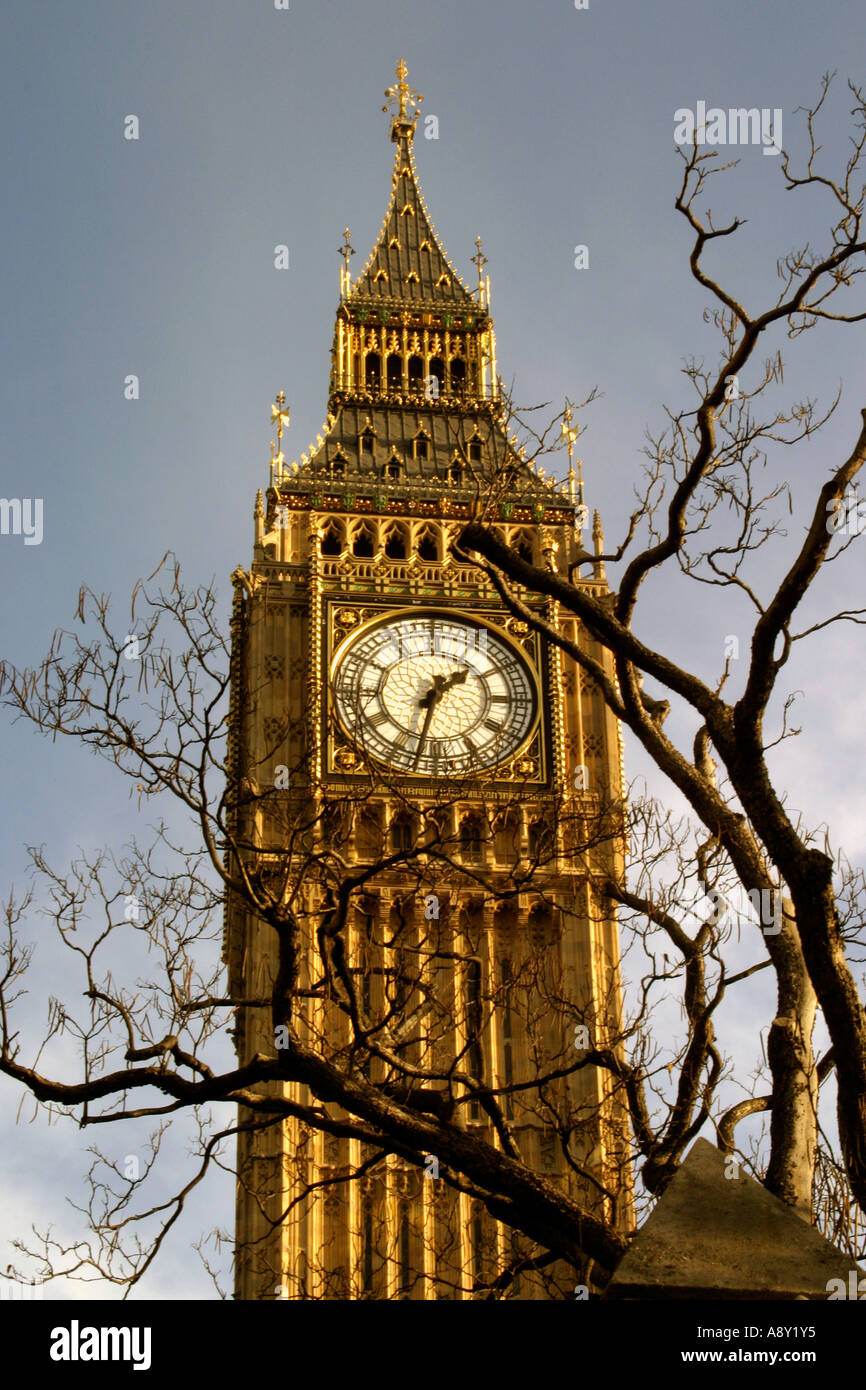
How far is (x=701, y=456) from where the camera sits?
16203 millimetres

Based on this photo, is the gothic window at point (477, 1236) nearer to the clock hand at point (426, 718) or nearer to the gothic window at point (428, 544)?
the clock hand at point (426, 718)

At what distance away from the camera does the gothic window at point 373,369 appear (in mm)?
55844

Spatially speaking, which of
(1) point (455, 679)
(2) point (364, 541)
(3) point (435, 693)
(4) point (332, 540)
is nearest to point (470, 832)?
(3) point (435, 693)

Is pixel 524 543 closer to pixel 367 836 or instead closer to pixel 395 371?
pixel 395 371

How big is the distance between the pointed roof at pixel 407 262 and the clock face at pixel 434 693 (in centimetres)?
1520

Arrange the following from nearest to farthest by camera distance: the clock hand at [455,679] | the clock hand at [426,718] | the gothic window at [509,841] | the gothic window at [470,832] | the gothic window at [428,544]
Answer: the gothic window at [470,832] < the clock hand at [426,718] < the gothic window at [509,841] < the clock hand at [455,679] < the gothic window at [428,544]

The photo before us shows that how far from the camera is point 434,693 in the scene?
4388cm

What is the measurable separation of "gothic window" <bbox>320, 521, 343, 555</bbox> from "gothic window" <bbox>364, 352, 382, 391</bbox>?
7742 mm

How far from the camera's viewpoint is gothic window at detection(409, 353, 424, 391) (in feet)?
183

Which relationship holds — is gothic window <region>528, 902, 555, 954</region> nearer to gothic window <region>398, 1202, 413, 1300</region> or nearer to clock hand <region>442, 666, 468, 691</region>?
clock hand <region>442, 666, 468, 691</region>

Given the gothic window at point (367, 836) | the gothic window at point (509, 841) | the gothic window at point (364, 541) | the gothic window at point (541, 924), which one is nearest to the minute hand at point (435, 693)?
the gothic window at point (367, 836)

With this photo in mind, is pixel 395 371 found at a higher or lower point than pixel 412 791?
higher

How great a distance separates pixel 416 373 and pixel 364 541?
9.06m
